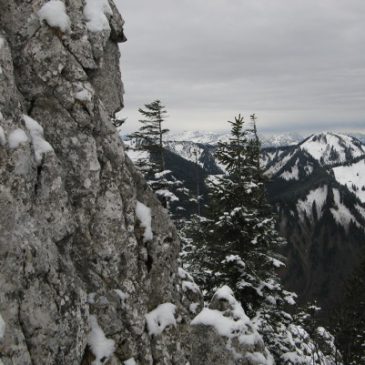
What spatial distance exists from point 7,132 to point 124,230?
4650 millimetres

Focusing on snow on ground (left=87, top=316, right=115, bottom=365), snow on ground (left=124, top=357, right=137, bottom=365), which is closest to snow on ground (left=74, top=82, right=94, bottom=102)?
snow on ground (left=87, top=316, right=115, bottom=365)

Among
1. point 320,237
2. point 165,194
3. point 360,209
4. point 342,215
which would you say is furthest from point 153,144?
point 360,209

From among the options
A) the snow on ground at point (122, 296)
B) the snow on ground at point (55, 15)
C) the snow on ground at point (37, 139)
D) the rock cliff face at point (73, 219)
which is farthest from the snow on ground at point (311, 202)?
the snow on ground at point (37, 139)

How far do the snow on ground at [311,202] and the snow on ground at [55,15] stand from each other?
17882 centimetres

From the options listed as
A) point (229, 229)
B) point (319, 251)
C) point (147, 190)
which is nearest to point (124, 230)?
point (147, 190)

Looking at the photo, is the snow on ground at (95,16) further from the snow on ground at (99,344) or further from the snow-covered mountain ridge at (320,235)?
the snow-covered mountain ridge at (320,235)

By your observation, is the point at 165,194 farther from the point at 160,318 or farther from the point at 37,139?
the point at 37,139

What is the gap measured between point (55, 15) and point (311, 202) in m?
191

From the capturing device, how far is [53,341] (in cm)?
951

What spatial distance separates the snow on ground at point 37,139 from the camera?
10.5 metres

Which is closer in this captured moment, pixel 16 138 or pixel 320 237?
pixel 16 138

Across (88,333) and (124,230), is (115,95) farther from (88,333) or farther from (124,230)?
(88,333)

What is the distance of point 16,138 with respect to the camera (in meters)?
9.70

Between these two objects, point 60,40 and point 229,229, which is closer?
point 60,40
